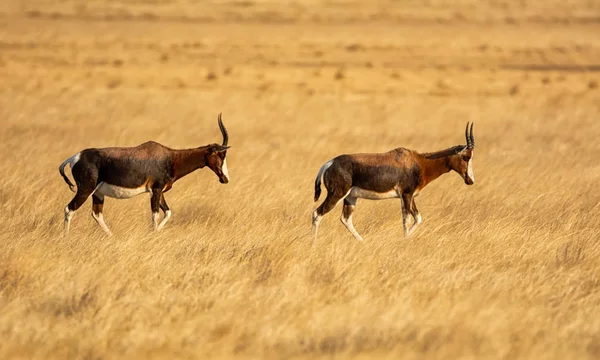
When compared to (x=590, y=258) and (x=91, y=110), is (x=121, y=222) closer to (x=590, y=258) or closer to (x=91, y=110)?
(x=590, y=258)

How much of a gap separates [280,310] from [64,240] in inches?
130

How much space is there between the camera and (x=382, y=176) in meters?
11.5

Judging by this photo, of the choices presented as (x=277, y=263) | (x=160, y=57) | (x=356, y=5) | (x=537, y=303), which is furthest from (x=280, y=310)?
(x=356, y=5)

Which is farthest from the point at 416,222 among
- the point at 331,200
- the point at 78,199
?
the point at 78,199

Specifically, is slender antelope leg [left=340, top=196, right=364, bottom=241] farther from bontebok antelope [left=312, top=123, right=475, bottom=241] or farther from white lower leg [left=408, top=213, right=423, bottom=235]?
white lower leg [left=408, top=213, right=423, bottom=235]

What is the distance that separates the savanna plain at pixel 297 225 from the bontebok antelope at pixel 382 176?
0.40 metres

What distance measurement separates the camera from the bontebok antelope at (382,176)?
11453mm

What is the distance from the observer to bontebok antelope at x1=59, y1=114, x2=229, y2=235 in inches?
450

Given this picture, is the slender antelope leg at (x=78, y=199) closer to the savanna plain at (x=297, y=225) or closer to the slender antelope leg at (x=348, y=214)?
the savanna plain at (x=297, y=225)

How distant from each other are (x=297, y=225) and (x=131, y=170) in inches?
91.2

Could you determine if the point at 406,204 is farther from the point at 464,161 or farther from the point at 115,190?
the point at 115,190

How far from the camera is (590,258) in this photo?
11141mm

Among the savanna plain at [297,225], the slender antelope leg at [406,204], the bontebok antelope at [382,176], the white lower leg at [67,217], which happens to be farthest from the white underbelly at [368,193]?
the white lower leg at [67,217]

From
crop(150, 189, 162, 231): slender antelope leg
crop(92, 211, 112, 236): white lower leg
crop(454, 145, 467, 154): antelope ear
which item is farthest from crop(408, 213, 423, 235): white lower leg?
crop(92, 211, 112, 236): white lower leg
